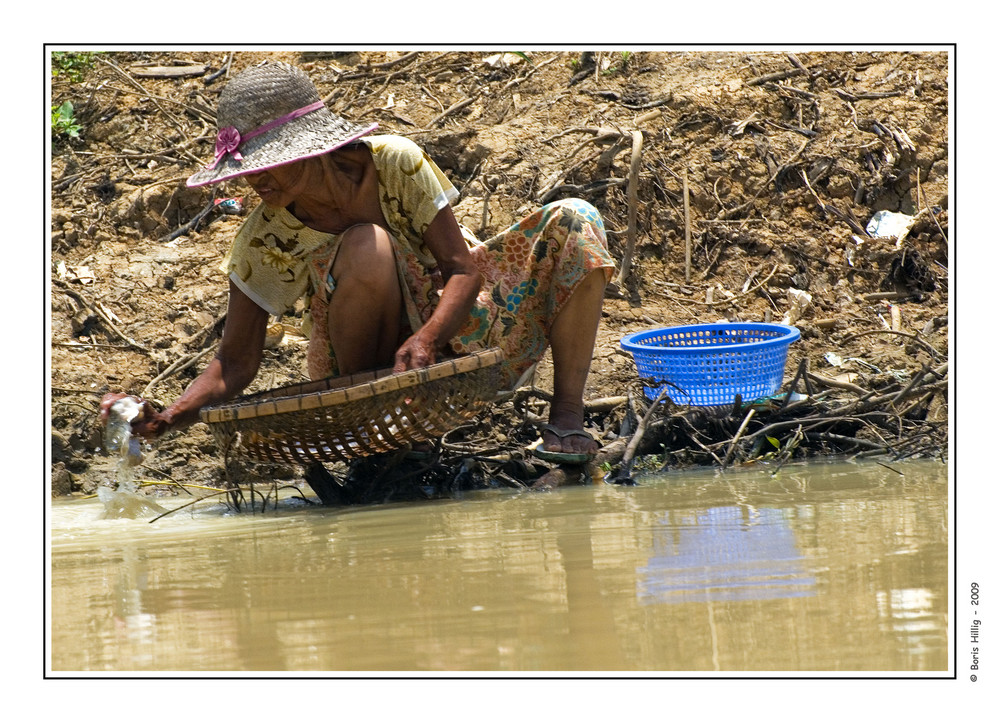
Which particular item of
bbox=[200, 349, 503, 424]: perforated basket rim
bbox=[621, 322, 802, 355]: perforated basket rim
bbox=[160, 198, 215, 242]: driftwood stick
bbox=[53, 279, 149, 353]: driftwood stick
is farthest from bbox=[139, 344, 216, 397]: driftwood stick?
bbox=[621, 322, 802, 355]: perforated basket rim

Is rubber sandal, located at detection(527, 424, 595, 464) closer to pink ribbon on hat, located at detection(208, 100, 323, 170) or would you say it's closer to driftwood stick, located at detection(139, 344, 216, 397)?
pink ribbon on hat, located at detection(208, 100, 323, 170)

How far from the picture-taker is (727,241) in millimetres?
5156

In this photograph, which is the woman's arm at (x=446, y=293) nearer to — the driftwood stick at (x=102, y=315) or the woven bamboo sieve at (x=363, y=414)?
the woven bamboo sieve at (x=363, y=414)

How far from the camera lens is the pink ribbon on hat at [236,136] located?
295 centimetres

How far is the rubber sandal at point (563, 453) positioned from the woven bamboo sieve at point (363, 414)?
0.28 metres

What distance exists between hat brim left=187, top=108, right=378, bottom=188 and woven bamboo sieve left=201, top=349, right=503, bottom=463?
1.95ft

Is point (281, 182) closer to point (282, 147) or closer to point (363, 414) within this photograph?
point (282, 147)

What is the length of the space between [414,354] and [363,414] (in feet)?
0.67

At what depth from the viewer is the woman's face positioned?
9.78 ft

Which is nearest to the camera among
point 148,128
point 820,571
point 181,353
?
point 820,571

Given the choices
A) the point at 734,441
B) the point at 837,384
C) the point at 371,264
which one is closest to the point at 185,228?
the point at 371,264
